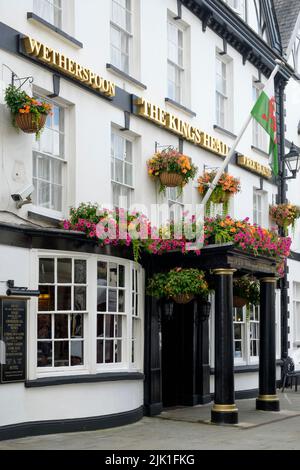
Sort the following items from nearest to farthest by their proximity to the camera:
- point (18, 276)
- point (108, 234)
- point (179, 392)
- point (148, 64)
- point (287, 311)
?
point (18, 276) → point (108, 234) → point (148, 64) → point (179, 392) → point (287, 311)

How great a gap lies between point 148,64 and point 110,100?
1.84m

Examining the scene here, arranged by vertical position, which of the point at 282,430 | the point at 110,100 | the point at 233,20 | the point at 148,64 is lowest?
the point at 282,430

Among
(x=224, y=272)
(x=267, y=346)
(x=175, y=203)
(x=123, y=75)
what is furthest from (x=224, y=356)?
(x=123, y=75)

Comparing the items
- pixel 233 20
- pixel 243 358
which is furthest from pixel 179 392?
pixel 233 20

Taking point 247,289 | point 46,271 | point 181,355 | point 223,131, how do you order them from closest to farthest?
point 46,271
point 247,289
point 181,355
point 223,131

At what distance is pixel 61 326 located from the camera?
43.3 feet

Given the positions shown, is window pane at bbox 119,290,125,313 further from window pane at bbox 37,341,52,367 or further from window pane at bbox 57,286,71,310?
window pane at bbox 37,341,52,367

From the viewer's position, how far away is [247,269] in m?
15.2

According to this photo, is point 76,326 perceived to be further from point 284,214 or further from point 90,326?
point 284,214

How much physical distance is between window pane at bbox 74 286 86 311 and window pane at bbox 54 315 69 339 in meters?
0.30

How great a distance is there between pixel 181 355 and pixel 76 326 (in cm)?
476

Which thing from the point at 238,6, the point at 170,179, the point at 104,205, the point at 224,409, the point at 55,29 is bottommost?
the point at 224,409

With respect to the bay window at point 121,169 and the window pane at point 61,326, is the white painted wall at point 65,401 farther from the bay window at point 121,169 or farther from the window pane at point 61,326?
A: the bay window at point 121,169

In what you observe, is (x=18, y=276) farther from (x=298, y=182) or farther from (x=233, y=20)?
(x=298, y=182)
